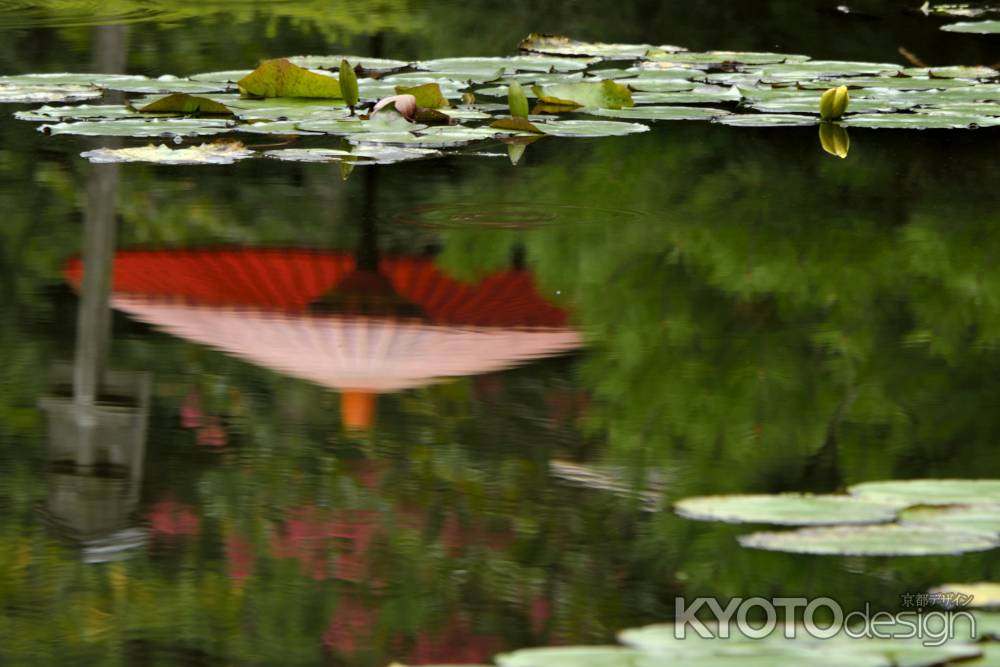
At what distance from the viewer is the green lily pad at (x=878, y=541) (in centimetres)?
146

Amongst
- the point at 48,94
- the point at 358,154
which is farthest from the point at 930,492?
the point at 48,94

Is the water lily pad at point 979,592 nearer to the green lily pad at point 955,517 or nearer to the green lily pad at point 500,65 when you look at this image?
the green lily pad at point 955,517

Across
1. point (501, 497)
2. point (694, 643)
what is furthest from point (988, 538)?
point (501, 497)

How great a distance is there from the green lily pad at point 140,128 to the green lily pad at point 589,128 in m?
0.75

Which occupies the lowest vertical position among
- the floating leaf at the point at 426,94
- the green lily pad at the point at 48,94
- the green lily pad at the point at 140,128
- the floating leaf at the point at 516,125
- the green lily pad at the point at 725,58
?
the green lily pad at the point at 140,128

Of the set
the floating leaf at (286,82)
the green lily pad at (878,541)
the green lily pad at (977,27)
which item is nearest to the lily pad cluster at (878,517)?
the green lily pad at (878,541)

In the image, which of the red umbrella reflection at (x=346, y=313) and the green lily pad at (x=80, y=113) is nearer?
the red umbrella reflection at (x=346, y=313)

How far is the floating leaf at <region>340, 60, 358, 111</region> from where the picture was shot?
398 centimetres

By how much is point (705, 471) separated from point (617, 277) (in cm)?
96

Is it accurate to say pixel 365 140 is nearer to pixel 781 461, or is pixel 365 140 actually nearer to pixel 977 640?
pixel 781 461

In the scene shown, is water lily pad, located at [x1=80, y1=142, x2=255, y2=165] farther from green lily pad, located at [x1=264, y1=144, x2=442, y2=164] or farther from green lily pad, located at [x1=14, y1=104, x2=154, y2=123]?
green lily pad, located at [x1=14, y1=104, x2=154, y2=123]

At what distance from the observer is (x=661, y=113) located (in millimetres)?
4215

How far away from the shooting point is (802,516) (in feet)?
5.18

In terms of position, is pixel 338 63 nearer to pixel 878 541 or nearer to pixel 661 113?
pixel 661 113
